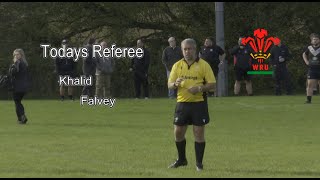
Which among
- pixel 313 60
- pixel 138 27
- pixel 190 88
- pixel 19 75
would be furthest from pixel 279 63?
pixel 190 88

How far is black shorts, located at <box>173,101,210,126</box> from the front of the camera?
1231 centimetres

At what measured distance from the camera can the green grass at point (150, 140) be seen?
1256cm

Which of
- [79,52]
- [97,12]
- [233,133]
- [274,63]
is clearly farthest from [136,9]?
[233,133]

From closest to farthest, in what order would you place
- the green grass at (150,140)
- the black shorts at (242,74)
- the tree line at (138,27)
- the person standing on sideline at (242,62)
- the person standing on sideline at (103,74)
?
the green grass at (150,140), the person standing on sideline at (103,74), the person standing on sideline at (242,62), the black shorts at (242,74), the tree line at (138,27)

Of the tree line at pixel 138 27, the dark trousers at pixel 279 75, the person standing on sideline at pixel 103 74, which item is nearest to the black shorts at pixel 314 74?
the dark trousers at pixel 279 75

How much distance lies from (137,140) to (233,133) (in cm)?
240

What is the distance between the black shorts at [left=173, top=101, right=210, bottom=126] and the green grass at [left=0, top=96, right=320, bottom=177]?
2.42 ft

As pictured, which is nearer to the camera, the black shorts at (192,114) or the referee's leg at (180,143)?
the black shorts at (192,114)

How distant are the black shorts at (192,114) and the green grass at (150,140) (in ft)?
2.42

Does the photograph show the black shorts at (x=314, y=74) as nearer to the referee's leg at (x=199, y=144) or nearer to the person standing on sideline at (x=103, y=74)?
the person standing on sideline at (x=103, y=74)

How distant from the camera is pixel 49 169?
12.6 metres

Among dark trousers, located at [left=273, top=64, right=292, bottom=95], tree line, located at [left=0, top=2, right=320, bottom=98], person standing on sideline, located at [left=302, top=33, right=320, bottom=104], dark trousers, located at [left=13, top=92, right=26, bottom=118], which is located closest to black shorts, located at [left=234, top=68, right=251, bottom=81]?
dark trousers, located at [left=273, top=64, right=292, bottom=95]

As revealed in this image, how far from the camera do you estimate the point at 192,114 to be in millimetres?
12352

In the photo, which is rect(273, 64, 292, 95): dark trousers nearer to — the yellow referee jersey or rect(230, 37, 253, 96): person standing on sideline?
rect(230, 37, 253, 96): person standing on sideline
